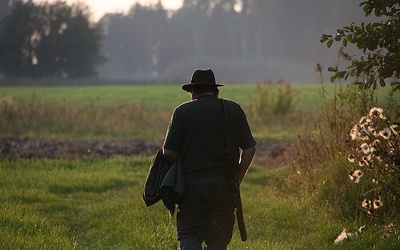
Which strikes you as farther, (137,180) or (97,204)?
(137,180)

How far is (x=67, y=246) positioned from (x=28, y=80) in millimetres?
69916

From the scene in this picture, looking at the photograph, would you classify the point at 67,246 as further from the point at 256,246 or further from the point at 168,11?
the point at 168,11

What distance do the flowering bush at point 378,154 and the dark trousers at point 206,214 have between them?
2.05m

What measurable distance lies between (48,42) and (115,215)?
228 ft

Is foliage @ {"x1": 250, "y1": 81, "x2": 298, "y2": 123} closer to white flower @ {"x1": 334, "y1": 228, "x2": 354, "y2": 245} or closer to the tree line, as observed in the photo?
white flower @ {"x1": 334, "y1": 228, "x2": 354, "y2": 245}

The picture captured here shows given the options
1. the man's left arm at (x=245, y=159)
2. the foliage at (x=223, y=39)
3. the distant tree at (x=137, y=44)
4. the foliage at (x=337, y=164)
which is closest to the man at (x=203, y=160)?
the man's left arm at (x=245, y=159)

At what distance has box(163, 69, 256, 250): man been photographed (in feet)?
20.2

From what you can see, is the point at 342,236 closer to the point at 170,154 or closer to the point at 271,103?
the point at 170,154

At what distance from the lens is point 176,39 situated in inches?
5354

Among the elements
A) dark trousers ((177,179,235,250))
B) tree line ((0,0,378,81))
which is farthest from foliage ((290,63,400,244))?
tree line ((0,0,378,81))

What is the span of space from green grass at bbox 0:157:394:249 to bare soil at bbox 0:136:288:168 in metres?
2.62

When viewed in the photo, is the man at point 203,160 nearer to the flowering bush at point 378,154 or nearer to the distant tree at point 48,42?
the flowering bush at point 378,154

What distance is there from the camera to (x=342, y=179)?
1032 cm

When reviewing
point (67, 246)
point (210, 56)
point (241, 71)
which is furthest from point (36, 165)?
point (210, 56)
